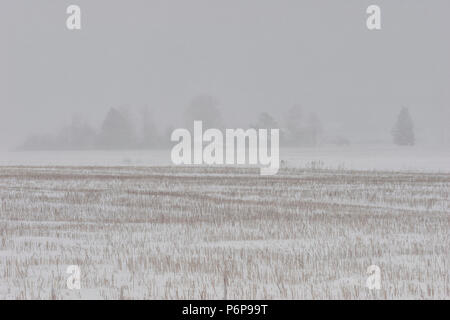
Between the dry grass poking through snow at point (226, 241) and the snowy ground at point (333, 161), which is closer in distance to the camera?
the dry grass poking through snow at point (226, 241)

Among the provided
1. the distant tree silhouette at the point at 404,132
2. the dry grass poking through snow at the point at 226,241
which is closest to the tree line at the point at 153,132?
the distant tree silhouette at the point at 404,132

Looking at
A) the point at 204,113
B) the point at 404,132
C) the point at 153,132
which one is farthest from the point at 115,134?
the point at 404,132

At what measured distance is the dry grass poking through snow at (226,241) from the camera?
440 inches

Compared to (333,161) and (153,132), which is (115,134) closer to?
(153,132)

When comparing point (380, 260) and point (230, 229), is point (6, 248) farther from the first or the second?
point (380, 260)

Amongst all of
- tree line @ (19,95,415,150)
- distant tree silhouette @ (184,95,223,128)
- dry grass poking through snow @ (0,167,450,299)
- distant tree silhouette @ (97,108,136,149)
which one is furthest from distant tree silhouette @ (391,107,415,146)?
dry grass poking through snow @ (0,167,450,299)

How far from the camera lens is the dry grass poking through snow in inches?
440

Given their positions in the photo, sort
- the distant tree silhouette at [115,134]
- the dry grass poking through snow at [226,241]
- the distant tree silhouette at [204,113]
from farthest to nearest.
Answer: the distant tree silhouette at [204,113] → the distant tree silhouette at [115,134] → the dry grass poking through snow at [226,241]

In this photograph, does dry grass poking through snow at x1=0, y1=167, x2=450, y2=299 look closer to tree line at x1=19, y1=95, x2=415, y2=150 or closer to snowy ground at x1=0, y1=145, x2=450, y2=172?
snowy ground at x1=0, y1=145, x2=450, y2=172

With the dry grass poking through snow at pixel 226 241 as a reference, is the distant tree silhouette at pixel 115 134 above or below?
below

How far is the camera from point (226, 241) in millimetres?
16406

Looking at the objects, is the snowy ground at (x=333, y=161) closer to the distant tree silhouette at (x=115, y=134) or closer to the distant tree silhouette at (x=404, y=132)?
the distant tree silhouette at (x=404, y=132)
